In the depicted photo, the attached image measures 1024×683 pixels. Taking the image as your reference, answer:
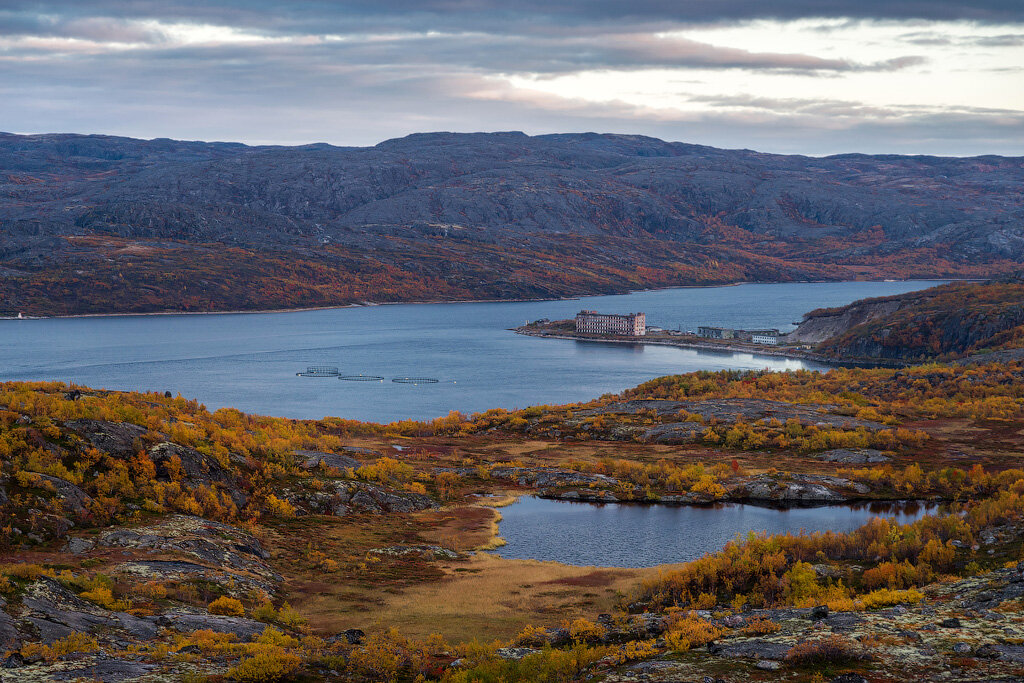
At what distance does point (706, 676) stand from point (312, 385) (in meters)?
176

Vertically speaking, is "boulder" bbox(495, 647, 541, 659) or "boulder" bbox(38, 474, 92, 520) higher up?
"boulder" bbox(38, 474, 92, 520)

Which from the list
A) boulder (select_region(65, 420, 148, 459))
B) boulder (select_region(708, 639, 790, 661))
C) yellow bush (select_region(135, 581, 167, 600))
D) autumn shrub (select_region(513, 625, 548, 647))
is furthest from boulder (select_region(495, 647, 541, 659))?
boulder (select_region(65, 420, 148, 459))

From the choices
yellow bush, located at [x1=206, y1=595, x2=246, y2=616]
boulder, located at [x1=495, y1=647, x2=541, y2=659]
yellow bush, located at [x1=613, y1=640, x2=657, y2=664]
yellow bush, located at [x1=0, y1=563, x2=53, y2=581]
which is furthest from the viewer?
yellow bush, located at [x1=206, y1=595, x2=246, y2=616]

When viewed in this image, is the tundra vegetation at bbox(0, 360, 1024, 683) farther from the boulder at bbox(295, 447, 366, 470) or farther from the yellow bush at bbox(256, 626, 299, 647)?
the boulder at bbox(295, 447, 366, 470)

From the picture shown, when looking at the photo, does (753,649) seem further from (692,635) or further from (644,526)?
(644,526)

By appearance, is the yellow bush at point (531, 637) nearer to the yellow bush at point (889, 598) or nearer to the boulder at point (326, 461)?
the yellow bush at point (889, 598)

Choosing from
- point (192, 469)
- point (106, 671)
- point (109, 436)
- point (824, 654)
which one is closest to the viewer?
point (824, 654)

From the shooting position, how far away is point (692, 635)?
31.0 meters

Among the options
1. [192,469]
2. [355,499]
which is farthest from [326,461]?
[192,469]

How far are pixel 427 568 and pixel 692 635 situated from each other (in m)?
22.4

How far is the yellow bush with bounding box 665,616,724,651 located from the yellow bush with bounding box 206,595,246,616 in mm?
→ 17065

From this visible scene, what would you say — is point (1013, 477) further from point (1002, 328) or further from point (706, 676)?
point (1002, 328)

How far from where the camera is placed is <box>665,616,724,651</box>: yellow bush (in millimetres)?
30370

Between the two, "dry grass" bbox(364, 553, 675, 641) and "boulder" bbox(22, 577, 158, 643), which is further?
"dry grass" bbox(364, 553, 675, 641)
